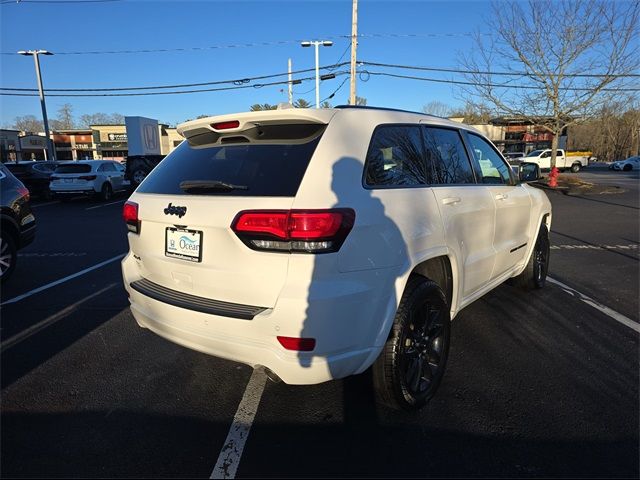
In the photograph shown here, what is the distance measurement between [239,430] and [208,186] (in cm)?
146

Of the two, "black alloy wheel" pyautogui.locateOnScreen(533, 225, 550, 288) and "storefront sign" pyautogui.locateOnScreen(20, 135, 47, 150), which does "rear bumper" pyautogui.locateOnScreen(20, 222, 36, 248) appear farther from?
"storefront sign" pyautogui.locateOnScreen(20, 135, 47, 150)

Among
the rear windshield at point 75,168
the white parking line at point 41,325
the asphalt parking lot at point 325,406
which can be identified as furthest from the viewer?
the rear windshield at point 75,168

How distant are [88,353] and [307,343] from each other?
7.73 feet

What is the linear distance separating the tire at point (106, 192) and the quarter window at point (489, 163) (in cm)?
1626

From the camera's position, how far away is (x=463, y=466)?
2209mm

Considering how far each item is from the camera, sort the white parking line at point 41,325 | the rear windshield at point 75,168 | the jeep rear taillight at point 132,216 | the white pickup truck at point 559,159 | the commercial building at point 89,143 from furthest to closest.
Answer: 1. the commercial building at point 89,143
2. the white pickup truck at point 559,159
3. the rear windshield at point 75,168
4. the white parking line at point 41,325
5. the jeep rear taillight at point 132,216

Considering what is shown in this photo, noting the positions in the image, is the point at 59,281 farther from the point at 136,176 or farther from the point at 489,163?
the point at 136,176

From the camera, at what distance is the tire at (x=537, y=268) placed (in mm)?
4879

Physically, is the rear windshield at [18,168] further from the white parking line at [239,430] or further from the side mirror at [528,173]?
the side mirror at [528,173]

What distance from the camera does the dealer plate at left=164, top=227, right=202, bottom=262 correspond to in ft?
7.95

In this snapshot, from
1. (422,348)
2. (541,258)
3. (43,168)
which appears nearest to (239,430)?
(422,348)

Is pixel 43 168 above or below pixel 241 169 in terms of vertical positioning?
below

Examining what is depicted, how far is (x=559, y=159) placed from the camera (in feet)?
123

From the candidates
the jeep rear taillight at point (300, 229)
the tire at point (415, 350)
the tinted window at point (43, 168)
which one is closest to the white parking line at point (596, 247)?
the tire at point (415, 350)
